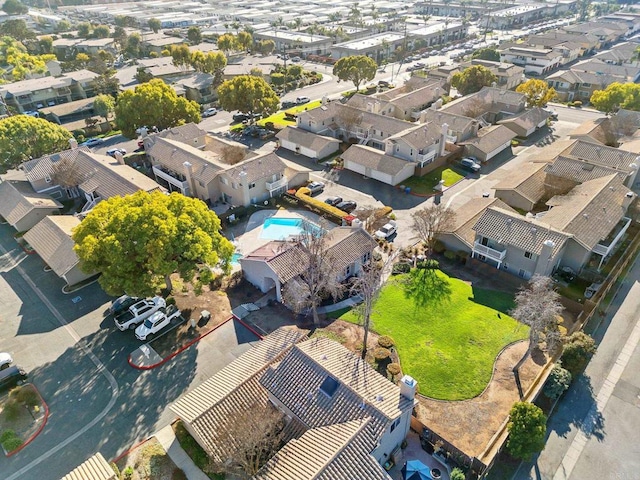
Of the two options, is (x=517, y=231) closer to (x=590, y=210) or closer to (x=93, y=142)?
(x=590, y=210)

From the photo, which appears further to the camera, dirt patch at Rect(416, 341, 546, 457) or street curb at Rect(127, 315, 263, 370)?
street curb at Rect(127, 315, 263, 370)

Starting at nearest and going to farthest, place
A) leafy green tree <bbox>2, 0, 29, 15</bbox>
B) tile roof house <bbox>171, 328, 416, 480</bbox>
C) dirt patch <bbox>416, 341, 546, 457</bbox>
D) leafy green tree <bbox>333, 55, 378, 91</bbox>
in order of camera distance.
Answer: tile roof house <bbox>171, 328, 416, 480</bbox>
dirt patch <bbox>416, 341, 546, 457</bbox>
leafy green tree <bbox>333, 55, 378, 91</bbox>
leafy green tree <bbox>2, 0, 29, 15</bbox>

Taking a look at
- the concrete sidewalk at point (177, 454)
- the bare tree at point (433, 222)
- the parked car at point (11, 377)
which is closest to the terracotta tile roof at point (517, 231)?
the bare tree at point (433, 222)

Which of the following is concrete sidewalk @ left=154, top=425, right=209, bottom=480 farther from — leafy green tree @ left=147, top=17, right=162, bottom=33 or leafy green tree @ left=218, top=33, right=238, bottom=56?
leafy green tree @ left=147, top=17, right=162, bottom=33

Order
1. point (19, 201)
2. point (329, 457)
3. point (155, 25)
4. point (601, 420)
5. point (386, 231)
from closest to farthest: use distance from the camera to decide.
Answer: point (329, 457) < point (601, 420) < point (386, 231) < point (19, 201) < point (155, 25)

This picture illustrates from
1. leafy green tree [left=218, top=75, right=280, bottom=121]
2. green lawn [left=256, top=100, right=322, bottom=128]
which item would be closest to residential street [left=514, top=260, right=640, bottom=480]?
leafy green tree [left=218, top=75, right=280, bottom=121]

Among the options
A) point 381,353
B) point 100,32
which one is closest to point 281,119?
point 381,353

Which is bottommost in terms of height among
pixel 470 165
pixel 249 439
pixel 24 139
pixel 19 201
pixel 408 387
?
pixel 470 165

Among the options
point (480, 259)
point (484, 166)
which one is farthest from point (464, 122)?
point (480, 259)
